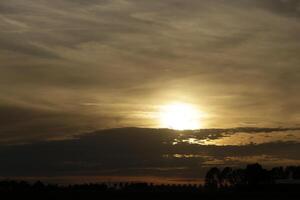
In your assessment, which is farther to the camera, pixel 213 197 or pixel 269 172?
pixel 269 172

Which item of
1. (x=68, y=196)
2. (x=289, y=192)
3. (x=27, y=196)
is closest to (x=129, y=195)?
(x=68, y=196)

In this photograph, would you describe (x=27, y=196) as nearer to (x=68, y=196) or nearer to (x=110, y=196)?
(x=68, y=196)

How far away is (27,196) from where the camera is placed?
349ft

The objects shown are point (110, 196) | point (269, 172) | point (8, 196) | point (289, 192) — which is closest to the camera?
point (8, 196)

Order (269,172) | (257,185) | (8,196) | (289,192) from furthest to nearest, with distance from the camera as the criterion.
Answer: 1. (269,172)
2. (257,185)
3. (289,192)
4. (8,196)

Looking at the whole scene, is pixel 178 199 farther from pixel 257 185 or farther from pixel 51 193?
pixel 257 185

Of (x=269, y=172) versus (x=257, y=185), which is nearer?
(x=257, y=185)

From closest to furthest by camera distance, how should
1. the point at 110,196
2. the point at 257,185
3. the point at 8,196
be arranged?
the point at 8,196 → the point at 110,196 → the point at 257,185

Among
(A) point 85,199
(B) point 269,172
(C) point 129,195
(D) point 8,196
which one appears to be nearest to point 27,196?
(D) point 8,196

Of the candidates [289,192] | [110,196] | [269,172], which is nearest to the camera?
[110,196]

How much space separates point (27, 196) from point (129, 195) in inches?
761

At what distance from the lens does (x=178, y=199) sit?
10812cm

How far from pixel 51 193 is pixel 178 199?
24.2 meters

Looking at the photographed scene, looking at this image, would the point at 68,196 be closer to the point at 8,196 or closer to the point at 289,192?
the point at 8,196
